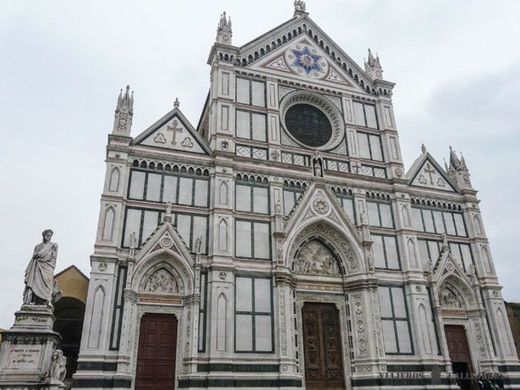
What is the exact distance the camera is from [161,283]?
18.1m

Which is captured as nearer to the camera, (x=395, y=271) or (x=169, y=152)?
(x=169, y=152)

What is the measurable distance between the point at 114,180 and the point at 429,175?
16.9 metres

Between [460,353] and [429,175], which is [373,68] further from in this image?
[460,353]

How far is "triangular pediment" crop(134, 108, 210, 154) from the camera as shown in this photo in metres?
20.3

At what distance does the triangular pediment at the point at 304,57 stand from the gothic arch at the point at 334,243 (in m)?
8.71

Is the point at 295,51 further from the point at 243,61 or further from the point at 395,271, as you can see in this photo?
the point at 395,271

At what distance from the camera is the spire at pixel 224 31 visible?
77.0 ft

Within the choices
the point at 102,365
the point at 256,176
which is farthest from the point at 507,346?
the point at 102,365

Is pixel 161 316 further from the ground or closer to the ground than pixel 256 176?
closer to the ground

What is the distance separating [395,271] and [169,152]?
12.1m

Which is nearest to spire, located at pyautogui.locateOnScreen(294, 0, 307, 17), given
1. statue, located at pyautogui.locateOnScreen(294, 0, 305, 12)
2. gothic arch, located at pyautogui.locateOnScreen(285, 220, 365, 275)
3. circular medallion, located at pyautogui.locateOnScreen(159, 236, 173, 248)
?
statue, located at pyautogui.locateOnScreen(294, 0, 305, 12)

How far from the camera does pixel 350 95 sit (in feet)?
83.1

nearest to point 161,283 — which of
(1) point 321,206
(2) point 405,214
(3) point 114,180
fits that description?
(3) point 114,180

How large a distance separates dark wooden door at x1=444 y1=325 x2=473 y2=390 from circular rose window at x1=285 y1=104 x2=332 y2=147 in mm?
11332
